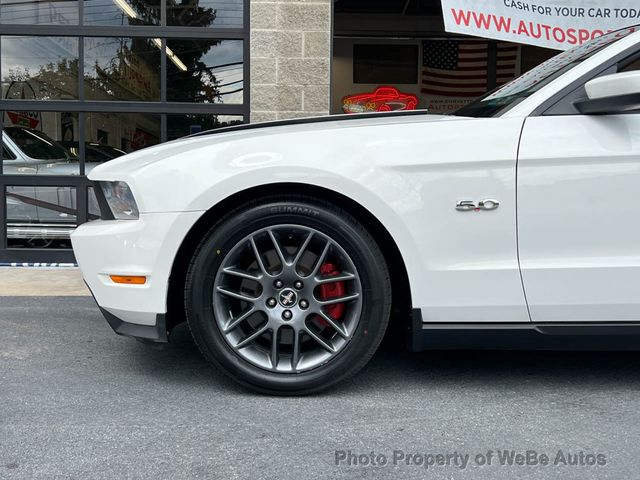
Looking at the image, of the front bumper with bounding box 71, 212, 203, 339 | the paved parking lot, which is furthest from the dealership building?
the front bumper with bounding box 71, 212, 203, 339

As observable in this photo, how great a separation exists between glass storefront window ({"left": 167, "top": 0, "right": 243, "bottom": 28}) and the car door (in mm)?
4524

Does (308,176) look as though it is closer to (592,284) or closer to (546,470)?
(592,284)

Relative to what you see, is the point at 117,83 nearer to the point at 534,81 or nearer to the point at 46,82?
the point at 46,82

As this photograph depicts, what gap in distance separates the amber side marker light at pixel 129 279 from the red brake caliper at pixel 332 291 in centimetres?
75

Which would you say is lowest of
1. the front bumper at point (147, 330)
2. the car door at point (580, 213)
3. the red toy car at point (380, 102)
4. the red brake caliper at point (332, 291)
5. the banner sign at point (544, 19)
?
the front bumper at point (147, 330)

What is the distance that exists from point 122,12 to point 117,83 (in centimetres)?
66

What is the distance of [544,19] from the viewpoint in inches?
253

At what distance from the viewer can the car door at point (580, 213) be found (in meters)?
2.86

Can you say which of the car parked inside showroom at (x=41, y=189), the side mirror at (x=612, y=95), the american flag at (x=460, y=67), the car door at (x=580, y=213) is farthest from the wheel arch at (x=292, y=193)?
the american flag at (x=460, y=67)

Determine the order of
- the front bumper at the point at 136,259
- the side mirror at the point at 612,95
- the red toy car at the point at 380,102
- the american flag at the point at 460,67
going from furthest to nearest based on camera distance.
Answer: the american flag at the point at 460,67 → the red toy car at the point at 380,102 → the front bumper at the point at 136,259 → the side mirror at the point at 612,95

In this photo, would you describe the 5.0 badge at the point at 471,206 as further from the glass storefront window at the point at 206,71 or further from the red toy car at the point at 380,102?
the red toy car at the point at 380,102

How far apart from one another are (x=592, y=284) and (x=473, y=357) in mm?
951

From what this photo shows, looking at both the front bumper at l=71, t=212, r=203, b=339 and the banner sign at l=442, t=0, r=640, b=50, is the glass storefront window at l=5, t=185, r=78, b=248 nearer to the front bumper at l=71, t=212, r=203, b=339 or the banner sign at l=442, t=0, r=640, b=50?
the banner sign at l=442, t=0, r=640, b=50

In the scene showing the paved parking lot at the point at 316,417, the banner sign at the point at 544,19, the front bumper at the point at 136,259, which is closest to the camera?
the paved parking lot at the point at 316,417
